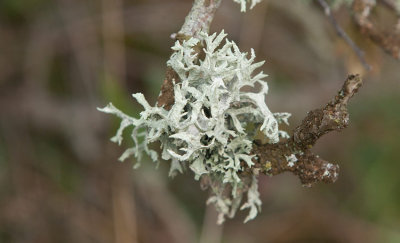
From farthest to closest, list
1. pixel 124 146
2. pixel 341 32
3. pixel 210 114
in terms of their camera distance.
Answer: pixel 124 146, pixel 341 32, pixel 210 114

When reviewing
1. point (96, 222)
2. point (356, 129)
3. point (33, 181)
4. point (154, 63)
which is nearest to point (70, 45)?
point (154, 63)

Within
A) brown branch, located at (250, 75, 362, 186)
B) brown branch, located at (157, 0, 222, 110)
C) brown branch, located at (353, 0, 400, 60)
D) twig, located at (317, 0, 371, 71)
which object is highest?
brown branch, located at (353, 0, 400, 60)

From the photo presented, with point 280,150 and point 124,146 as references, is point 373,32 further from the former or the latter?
point 124,146

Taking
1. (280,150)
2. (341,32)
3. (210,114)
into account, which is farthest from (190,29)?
(341,32)

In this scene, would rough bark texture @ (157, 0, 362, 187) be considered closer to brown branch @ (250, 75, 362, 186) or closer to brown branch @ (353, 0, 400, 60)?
brown branch @ (250, 75, 362, 186)

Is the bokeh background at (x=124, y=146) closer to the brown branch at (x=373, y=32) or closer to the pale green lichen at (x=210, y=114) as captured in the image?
the brown branch at (x=373, y=32)

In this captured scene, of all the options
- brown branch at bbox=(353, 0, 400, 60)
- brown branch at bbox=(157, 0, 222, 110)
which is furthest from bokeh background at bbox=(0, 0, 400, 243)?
brown branch at bbox=(157, 0, 222, 110)
